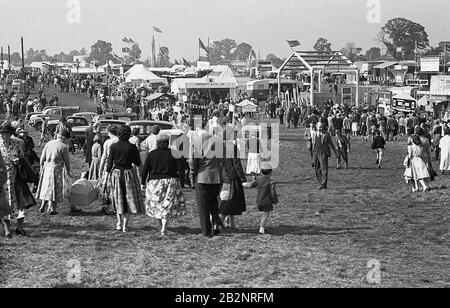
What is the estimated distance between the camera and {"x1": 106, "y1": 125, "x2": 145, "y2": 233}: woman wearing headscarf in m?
12.1

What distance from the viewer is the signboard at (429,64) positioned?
73.3m

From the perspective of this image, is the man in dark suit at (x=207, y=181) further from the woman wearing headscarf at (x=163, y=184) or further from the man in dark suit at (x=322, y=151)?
the man in dark suit at (x=322, y=151)

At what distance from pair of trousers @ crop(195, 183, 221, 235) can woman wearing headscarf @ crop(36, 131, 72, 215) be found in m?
3.26

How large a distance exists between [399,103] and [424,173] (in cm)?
3331

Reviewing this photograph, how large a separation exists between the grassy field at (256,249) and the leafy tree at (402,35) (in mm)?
86859

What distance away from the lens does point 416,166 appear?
17688mm

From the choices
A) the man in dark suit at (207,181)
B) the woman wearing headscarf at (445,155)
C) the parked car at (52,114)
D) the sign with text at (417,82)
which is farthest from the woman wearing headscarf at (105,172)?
the sign with text at (417,82)

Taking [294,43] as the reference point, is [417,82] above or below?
below

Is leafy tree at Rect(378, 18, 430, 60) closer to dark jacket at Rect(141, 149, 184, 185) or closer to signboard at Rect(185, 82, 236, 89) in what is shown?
signboard at Rect(185, 82, 236, 89)

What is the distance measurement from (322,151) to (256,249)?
7.99 meters

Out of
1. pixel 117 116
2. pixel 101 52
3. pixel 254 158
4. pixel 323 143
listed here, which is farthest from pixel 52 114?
pixel 101 52

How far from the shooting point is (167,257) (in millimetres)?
10289
